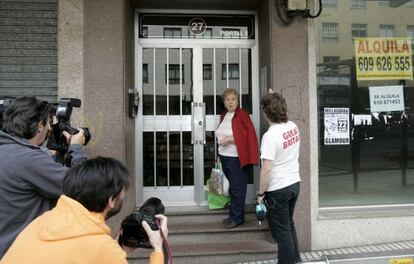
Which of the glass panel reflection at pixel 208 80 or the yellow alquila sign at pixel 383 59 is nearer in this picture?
the yellow alquila sign at pixel 383 59

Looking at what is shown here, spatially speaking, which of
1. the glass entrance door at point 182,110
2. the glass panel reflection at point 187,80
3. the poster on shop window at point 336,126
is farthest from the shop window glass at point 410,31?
the glass panel reflection at point 187,80

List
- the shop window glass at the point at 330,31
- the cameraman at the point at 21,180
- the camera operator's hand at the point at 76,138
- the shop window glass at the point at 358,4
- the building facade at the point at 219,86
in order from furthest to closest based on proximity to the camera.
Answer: the shop window glass at the point at 358,4
the shop window glass at the point at 330,31
the building facade at the point at 219,86
the camera operator's hand at the point at 76,138
the cameraman at the point at 21,180

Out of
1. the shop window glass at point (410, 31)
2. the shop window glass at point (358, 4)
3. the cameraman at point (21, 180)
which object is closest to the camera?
the cameraman at point (21, 180)

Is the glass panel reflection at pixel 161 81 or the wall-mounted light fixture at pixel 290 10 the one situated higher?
the wall-mounted light fixture at pixel 290 10

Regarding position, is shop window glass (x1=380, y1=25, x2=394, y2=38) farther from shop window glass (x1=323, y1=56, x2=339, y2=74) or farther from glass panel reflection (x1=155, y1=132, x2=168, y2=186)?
glass panel reflection (x1=155, y1=132, x2=168, y2=186)

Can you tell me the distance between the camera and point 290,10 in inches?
195

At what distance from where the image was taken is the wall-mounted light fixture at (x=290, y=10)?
4.97m

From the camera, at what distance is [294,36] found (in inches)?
199

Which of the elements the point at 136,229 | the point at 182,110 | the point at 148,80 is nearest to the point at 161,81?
the point at 148,80

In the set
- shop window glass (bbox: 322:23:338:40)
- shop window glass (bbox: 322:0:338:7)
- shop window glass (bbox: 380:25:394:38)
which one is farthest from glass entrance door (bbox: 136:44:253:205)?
shop window glass (bbox: 380:25:394:38)

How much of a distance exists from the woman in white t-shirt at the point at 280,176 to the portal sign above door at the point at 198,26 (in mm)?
2045

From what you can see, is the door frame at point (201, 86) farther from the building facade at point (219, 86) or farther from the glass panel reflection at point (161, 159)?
the glass panel reflection at point (161, 159)

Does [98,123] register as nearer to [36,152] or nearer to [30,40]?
[30,40]

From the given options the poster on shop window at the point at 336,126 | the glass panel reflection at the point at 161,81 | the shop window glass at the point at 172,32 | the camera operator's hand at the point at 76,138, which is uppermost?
the shop window glass at the point at 172,32
